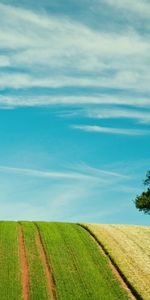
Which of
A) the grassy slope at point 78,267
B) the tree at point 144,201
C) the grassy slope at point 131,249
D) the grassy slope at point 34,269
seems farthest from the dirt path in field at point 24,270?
the tree at point 144,201

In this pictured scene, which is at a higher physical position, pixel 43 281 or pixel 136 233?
pixel 136 233

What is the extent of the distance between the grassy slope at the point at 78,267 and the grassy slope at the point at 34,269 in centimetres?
104

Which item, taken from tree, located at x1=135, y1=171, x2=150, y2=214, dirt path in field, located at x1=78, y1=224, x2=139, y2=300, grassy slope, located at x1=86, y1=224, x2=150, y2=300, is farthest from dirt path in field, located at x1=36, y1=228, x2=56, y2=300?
tree, located at x1=135, y1=171, x2=150, y2=214

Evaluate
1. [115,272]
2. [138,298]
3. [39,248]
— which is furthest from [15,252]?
[138,298]

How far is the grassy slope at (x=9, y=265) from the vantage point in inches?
1497

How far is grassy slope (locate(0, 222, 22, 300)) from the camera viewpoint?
1497 inches

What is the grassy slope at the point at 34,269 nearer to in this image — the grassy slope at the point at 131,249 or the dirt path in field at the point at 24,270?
the dirt path in field at the point at 24,270

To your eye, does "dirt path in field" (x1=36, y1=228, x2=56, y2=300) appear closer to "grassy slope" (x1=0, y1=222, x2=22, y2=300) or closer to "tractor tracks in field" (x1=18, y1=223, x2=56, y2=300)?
"tractor tracks in field" (x1=18, y1=223, x2=56, y2=300)

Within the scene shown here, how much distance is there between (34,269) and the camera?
44094mm

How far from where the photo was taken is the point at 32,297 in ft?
123

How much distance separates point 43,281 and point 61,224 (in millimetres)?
25032

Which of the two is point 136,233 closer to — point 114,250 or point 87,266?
point 114,250

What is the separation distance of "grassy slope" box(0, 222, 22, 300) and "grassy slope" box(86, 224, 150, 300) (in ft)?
31.7

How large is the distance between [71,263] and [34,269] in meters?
4.18
